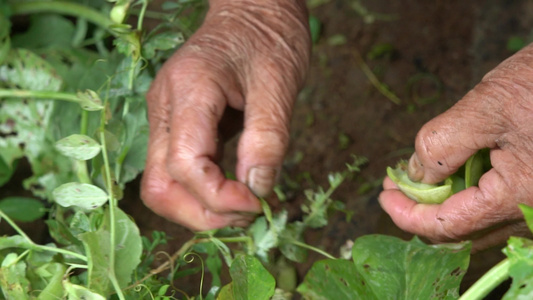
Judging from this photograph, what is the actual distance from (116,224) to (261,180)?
24cm

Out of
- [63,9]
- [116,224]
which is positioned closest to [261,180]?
[116,224]

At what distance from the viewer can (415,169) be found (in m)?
0.97

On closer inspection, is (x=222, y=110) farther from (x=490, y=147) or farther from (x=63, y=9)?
(x=63, y=9)

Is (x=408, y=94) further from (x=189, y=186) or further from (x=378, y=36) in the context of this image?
(x=189, y=186)

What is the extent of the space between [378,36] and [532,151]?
1.36 m

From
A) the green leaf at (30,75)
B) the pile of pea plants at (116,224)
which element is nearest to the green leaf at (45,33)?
the pile of pea plants at (116,224)

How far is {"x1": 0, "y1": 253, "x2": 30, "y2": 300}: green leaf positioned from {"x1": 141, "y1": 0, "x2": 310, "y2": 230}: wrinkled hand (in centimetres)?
27

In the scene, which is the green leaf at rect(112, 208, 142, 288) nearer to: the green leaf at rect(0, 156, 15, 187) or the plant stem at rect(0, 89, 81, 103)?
the plant stem at rect(0, 89, 81, 103)

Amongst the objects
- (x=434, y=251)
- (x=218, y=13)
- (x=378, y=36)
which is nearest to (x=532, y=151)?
(x=434, y=251)

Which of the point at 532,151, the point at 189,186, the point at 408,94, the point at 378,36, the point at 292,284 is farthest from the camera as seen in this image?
the point at 378,36

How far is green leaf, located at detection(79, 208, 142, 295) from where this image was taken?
2.62 ft

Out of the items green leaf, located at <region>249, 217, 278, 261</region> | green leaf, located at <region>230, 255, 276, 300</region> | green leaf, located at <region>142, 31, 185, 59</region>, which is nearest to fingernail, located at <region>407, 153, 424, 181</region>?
green leaf, located at <region>249, 217, 278, 261</region>

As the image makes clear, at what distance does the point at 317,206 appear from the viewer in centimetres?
102

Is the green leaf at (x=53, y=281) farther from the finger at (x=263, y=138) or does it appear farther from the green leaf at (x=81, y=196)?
the finger at (x=263, y=138)
